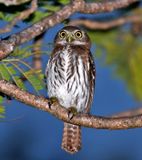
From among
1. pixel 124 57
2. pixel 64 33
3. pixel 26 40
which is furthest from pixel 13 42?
pixel 124 57

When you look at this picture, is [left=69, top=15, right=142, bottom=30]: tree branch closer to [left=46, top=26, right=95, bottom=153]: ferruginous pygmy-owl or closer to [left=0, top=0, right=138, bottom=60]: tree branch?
[left=0, top=0, right=138, bottom=60]: tree branch

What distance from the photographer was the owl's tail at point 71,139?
5949 mm

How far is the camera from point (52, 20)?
5.44 m

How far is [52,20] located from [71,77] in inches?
21.1

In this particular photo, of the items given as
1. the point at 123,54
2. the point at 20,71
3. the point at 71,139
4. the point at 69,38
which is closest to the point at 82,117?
the point at 20,71

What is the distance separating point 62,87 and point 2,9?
0.89m

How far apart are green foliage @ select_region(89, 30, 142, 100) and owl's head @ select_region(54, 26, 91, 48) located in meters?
0.45

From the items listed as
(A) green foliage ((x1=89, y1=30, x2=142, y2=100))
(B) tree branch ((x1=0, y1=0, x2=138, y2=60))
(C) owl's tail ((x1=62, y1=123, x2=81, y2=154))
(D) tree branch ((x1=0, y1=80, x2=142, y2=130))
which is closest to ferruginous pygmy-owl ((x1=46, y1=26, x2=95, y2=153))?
(C) owl's tail ((x1=62, y1=123, x2=81, y2=154))

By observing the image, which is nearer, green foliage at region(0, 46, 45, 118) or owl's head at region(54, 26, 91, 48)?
green foliage at region(0, 46, 45, 118)

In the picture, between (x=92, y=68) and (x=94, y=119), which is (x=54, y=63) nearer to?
(x=92, y=68)

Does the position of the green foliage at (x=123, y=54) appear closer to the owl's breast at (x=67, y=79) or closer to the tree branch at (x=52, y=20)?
the tree branch at (x=52, y=20)

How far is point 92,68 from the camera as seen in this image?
19.0ft

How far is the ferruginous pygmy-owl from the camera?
5691 mm

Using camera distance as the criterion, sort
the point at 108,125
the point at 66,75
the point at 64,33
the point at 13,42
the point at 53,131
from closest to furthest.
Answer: the point at 108,125, the point at 13,42, the point at 66,75, the point at 64,33, the point at 53,131
